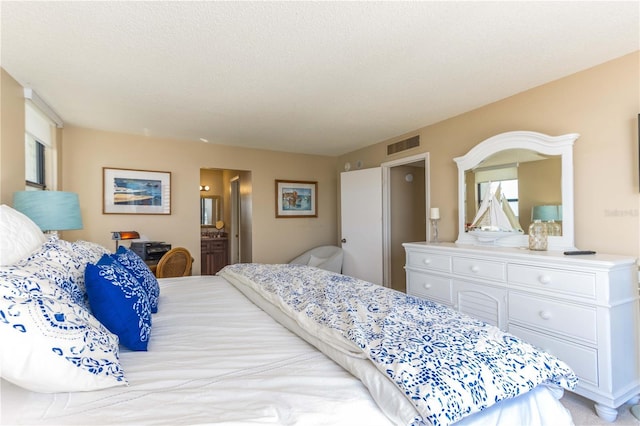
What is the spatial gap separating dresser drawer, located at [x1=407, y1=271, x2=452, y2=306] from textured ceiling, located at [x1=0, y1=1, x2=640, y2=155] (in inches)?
66.8

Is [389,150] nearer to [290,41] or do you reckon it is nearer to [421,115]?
[421,115]

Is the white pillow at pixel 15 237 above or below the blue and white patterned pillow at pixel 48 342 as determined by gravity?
above

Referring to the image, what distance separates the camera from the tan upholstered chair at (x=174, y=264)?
3225mm

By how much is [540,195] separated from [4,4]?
3.73 metres

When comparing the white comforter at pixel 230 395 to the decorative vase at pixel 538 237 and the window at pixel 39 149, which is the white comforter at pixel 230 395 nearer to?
the decorative vase at pixel 538 237

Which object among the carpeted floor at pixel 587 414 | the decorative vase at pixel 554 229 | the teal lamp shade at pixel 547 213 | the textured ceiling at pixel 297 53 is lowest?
the carpeted floor at pixel 587 414

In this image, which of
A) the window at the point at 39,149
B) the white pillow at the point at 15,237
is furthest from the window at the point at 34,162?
the white pillow at the point at 15,237

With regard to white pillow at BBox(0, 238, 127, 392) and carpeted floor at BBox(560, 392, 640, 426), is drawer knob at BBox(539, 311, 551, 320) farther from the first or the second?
white pillow at BBox(0, 238, 127, 392)

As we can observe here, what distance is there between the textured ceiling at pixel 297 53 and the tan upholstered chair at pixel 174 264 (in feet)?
4.82

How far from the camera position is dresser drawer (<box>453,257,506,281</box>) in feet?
7.84

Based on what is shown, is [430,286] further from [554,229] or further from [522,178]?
[522,178]

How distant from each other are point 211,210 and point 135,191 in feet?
7.60

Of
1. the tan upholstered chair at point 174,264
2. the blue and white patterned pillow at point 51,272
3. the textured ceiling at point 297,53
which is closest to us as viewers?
the blue and white patterned pillow at point 51,272

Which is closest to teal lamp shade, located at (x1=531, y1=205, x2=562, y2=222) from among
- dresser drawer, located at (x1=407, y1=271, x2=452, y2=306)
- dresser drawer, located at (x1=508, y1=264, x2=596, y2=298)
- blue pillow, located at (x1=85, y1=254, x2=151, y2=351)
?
dresser drawer, located at (x1=508, y1=264, x2=596, y2=298)
